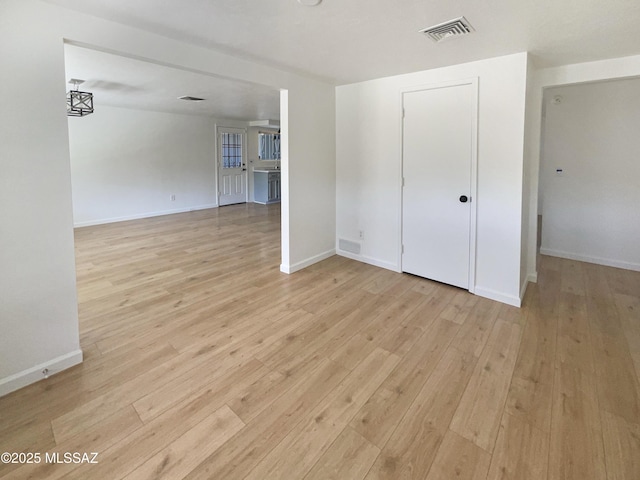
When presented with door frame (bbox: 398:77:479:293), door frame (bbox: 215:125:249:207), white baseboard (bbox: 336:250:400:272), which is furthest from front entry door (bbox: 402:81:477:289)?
door frame (bbox: 215:125:249:207)

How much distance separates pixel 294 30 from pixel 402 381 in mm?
2564

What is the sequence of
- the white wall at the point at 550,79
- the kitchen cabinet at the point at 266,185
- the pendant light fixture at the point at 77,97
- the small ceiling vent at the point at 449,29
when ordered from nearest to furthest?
the small ceiling vent at the point at 449,29
the white wall at the point at 550,79
the pendant light fixture at the point at 77,97
the kitchen cabinet at the point at 266,185

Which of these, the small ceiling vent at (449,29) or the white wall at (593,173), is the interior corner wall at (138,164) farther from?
the white wall at (593,173)

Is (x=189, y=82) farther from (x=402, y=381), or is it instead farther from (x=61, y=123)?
(x=402, y=381)

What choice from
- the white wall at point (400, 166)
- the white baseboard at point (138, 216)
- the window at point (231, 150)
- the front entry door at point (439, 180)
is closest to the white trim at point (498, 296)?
the white wall at point (400, 166)

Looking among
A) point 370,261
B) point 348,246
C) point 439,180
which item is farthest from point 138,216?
point 439,180

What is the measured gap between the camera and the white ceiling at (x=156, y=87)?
3.54 metres

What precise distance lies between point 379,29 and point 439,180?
5.53 feet

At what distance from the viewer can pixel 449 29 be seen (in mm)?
2352

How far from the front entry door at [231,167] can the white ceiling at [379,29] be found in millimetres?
5409

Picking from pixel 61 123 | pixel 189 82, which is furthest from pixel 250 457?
pixel 189 82

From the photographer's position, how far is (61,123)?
6.66 ft

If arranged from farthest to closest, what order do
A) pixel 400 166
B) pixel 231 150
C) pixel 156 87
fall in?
1. pixel 231 150
2. pixel 156 87
3. pixel 400 166

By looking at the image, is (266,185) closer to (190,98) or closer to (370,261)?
(190,98)
